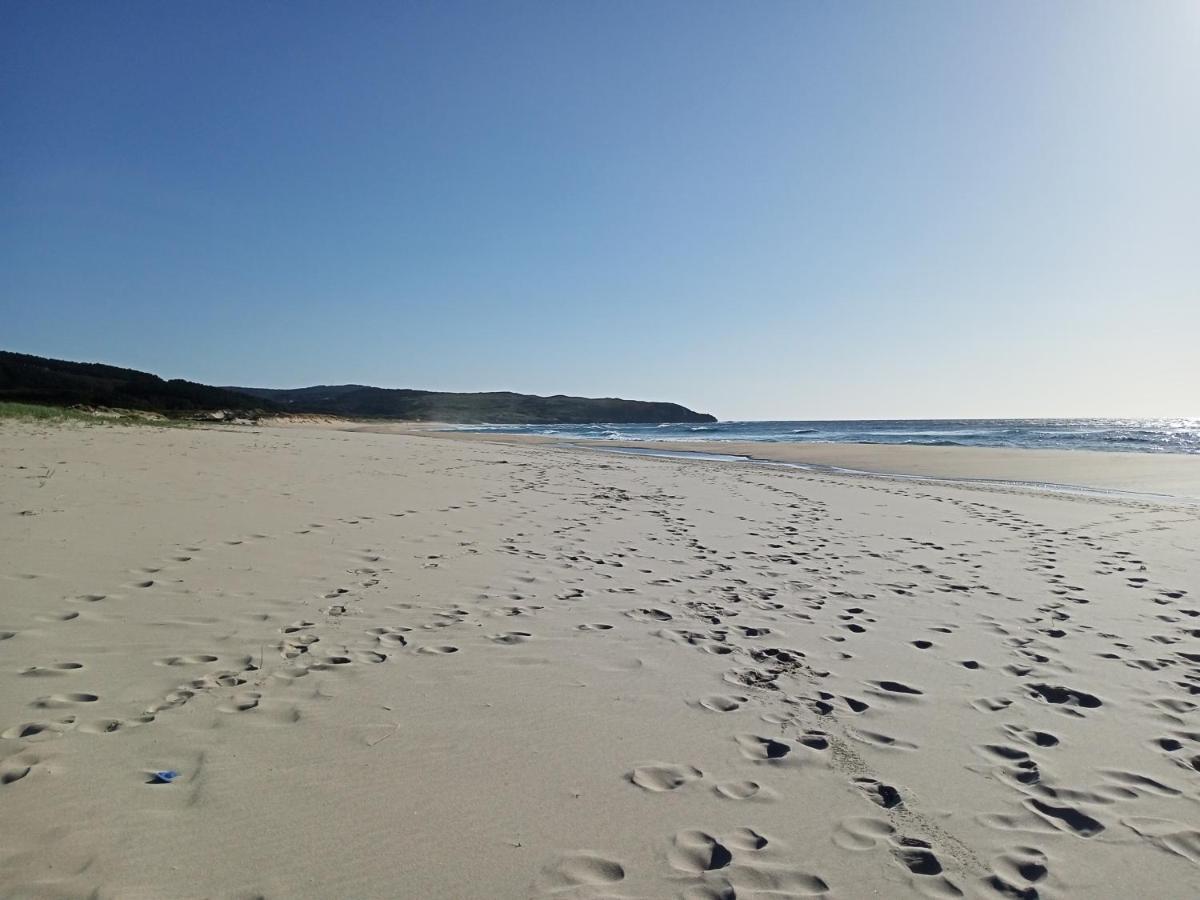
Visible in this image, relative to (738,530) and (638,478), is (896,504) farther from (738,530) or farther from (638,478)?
(638,478)

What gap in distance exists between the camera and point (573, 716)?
3.59 meters

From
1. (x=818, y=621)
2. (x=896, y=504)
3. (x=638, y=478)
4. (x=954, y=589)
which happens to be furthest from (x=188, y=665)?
(x=638, y=478)

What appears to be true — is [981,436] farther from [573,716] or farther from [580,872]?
[580,872]

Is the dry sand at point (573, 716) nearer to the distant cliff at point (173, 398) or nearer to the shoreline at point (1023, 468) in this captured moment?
the shoreline at point (1023, 468)

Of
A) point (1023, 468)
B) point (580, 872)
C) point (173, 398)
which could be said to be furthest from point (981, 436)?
point (173, 398)

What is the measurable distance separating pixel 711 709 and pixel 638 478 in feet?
41.3

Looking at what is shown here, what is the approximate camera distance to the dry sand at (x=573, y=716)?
96.3 inches

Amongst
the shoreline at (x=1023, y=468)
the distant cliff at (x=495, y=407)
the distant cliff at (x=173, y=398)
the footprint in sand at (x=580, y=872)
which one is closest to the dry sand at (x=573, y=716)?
the footprint in sand at (x=580, y=872)

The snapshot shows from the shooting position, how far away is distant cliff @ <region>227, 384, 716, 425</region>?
104 metres

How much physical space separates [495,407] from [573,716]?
113 metres

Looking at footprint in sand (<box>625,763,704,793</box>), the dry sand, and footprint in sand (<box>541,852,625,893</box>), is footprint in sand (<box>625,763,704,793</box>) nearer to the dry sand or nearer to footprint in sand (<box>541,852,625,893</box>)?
the dry sand

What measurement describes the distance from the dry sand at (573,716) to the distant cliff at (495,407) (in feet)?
306

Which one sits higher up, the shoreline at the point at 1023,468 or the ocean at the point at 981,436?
the ocean at the point at 981,436

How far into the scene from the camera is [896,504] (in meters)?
12.5
